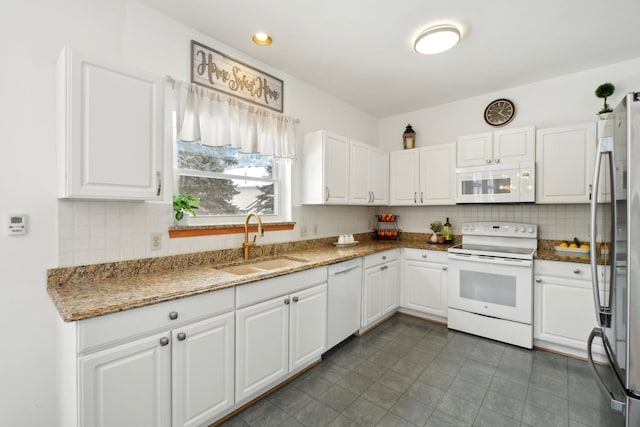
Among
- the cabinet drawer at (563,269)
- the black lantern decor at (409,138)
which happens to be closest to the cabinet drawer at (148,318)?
the cabinet drawer at (563,269)

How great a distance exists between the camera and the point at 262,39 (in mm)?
2398

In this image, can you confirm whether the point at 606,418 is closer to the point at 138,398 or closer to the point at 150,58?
the point at 138,398

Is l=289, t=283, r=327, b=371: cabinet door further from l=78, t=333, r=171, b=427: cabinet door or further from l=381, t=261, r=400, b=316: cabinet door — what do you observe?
l=381, t=261, r=400, b=316: cabinet door

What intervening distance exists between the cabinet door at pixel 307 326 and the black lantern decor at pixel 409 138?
2509 millimetres

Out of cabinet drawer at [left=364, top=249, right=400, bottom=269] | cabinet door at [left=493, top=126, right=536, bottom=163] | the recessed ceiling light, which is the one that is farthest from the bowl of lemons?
the recessed ceiling light

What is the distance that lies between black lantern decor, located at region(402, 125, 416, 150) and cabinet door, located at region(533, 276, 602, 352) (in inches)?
86.1

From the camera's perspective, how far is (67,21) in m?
1.72

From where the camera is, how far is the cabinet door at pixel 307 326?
2242 mm

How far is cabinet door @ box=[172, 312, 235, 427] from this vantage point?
5.16 ft

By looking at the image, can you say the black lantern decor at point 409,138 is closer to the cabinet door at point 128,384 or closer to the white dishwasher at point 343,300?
the white dishwasher at point 343,300

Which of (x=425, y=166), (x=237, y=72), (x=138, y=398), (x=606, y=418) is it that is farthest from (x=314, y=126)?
(x=606, y=418)

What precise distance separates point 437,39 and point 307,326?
8.26 ft

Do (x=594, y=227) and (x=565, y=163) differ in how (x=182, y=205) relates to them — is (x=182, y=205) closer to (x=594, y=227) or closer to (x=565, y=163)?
(x=594, y=227)

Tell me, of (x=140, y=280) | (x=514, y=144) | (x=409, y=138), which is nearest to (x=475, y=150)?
(x=514, y=144)
